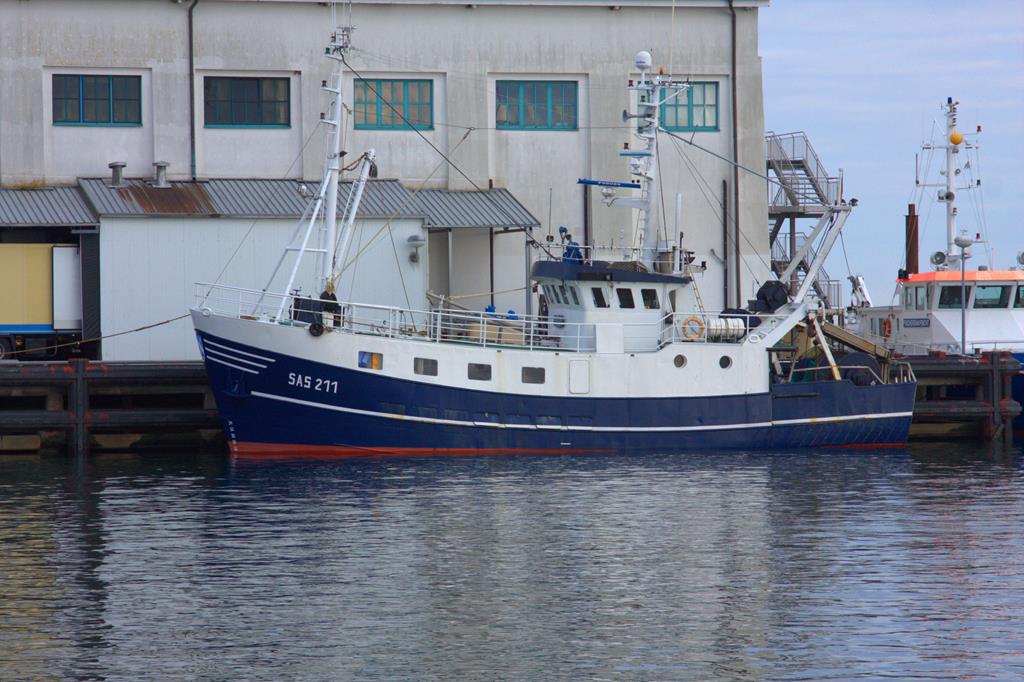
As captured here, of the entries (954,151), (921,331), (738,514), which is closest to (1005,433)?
(921,331)

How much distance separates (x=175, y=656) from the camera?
15.0 meters

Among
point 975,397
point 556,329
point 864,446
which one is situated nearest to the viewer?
point 556,329

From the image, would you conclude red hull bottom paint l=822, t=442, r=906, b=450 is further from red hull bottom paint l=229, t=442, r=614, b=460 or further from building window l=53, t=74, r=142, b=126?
building window l=53, t=74, r=142, b=126

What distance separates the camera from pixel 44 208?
1410 inches

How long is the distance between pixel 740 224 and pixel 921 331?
18.1 ft

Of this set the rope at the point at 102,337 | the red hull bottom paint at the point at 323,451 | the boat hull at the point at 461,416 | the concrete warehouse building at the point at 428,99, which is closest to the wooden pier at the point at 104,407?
the rope at the point at 102,337

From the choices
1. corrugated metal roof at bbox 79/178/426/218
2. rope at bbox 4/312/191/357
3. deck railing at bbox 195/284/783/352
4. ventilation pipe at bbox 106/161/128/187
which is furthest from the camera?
ventilation pipe at bbox 106/161/128/187

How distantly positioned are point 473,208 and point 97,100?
32.3ft

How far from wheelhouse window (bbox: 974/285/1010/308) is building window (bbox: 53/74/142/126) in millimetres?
21976

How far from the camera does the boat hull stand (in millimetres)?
29766

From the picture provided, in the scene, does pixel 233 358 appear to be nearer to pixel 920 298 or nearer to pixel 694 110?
pixel 694 110

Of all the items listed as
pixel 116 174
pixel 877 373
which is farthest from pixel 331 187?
pixel 877 373

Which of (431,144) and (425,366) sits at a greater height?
(431,144)

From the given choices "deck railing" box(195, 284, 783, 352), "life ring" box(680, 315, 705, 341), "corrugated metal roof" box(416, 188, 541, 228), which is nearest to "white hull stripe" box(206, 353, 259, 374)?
"deck railing" box(195, 284, 783, 352)
